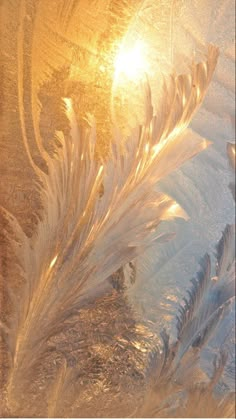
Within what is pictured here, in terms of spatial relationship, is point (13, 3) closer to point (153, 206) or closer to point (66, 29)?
point (66, 29)

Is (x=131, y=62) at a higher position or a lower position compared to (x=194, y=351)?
higher

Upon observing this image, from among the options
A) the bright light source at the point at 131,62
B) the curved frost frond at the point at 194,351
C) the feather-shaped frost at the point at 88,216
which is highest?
the bright light source at the point at 131,62

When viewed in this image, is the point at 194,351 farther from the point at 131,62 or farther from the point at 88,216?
the point at 131,62

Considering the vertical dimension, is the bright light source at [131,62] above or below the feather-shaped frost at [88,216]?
above

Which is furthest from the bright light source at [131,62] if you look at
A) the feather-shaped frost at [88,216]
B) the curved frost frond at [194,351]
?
the curved frost frond at [194,351]

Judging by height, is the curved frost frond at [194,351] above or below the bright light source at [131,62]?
below

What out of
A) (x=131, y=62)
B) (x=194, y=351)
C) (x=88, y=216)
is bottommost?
(x=194, y=351)

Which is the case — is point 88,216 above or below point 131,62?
below

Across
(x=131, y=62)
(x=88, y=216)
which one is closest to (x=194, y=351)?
(x=88, y=216)

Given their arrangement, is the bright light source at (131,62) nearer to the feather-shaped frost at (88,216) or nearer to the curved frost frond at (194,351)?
the feather-shaped frost at (88,216)
